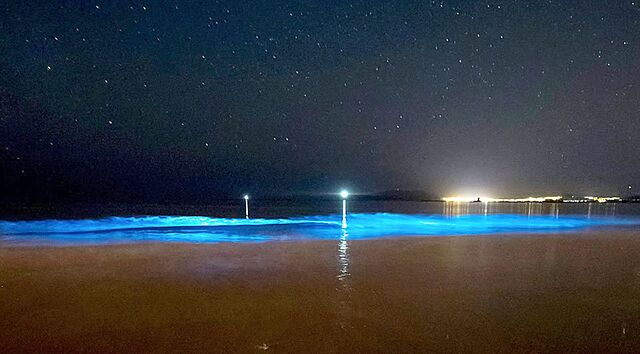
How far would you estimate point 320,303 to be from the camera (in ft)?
16.9

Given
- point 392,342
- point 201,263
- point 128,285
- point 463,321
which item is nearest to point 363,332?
point 392,342

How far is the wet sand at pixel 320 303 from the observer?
395 cm

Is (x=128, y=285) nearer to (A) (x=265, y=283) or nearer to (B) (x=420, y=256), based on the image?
(A) (x=265, y=283)

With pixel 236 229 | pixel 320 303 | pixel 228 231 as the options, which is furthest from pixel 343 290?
pixel 236 229

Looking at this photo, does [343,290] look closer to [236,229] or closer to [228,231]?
[228,231]

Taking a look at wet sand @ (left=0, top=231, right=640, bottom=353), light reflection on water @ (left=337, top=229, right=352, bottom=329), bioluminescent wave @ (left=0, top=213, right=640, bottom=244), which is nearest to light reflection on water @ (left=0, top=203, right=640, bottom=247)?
bioluminescent wave @ (left=0, top=213, right=640, bottom=244)

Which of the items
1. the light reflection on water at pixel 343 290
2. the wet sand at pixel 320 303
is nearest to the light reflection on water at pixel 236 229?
the light reflection on water at pixel 343 290

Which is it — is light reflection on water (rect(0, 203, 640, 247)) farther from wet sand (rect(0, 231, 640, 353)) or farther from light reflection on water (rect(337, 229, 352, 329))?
wet sand (rect(0, 231, 640, 353))

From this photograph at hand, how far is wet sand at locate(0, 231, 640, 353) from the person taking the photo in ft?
13.0

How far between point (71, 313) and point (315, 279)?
3189mm

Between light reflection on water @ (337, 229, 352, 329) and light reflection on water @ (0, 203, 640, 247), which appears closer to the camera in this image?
light reflection on water @ (337, 229, 352, 329)

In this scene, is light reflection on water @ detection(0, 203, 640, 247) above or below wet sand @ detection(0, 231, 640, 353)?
below

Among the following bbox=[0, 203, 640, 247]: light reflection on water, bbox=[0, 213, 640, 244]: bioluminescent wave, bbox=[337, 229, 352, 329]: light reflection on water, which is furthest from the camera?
bbox=[0, 203, 640, 247]: light reflection on water

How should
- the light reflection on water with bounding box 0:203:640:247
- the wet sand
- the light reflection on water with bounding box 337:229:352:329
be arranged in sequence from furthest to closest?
the light reflection on water with bounding box 0:203:640:247 < the light reflection on water with bounding box 337:229:352:329 < the wet sand
